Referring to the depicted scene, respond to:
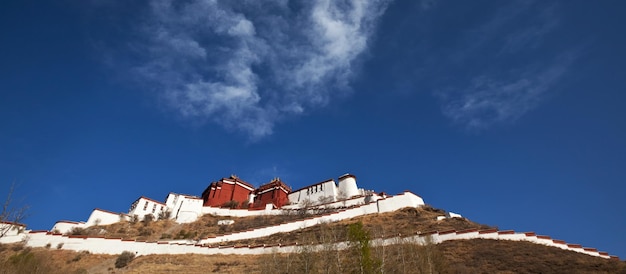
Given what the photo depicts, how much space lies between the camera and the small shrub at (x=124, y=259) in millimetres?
32844

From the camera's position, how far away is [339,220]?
138 ft

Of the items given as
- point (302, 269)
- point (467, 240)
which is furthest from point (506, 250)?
point (302, 269)

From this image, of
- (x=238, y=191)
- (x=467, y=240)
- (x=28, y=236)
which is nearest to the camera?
(x=467, y=240)

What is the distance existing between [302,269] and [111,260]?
23.3 metres

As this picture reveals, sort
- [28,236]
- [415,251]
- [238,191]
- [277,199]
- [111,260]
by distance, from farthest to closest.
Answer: [238,191], [277,199], [28,236], [111,260], [415,251]

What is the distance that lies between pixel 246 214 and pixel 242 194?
950cm

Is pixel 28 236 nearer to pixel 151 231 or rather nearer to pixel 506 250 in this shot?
pixel 151 231

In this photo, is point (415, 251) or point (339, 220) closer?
point (415, 251)

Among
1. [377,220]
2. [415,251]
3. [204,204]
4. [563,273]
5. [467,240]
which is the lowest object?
[563,273]

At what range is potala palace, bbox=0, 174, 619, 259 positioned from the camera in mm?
28391

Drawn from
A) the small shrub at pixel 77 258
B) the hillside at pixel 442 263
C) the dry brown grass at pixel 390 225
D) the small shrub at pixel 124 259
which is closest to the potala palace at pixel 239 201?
the dry brown grass at pixel 390 225

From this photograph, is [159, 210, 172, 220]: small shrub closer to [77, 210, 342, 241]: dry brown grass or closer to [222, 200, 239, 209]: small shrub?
[77, 210, 342, 241]: dry brown grass

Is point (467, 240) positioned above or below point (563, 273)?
above

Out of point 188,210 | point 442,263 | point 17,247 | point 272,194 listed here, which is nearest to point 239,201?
point 272,194
